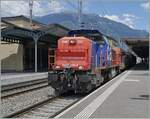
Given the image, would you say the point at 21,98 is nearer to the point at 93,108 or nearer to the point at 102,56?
the point at 102,56

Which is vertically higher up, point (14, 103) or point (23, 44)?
point (23, 44)

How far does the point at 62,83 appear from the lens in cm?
1711

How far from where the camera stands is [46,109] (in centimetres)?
1385

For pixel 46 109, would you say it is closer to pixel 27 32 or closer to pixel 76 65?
pixel 76 65

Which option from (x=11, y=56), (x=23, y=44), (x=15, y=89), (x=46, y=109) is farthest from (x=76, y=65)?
(x=11, y=56)

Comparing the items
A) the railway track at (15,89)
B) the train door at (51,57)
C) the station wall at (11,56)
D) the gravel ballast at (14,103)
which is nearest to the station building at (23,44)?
the station wall at (11,56)

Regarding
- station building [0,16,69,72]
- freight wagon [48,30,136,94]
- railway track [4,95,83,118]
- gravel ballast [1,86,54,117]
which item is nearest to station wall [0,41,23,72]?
station building [0,16,69,72]

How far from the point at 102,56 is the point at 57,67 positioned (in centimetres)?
390

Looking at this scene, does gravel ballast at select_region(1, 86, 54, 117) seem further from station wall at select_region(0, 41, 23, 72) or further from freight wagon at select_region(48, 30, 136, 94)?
station wall at select_region(0, 41, 23, 72)

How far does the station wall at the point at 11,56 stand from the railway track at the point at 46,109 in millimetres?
37311

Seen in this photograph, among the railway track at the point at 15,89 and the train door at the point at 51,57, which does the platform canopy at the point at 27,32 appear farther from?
the train door at the point at 51,57

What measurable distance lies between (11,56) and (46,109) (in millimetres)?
41842

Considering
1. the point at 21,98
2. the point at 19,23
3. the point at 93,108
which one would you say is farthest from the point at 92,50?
the point at 19,23

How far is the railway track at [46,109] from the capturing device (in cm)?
1218
